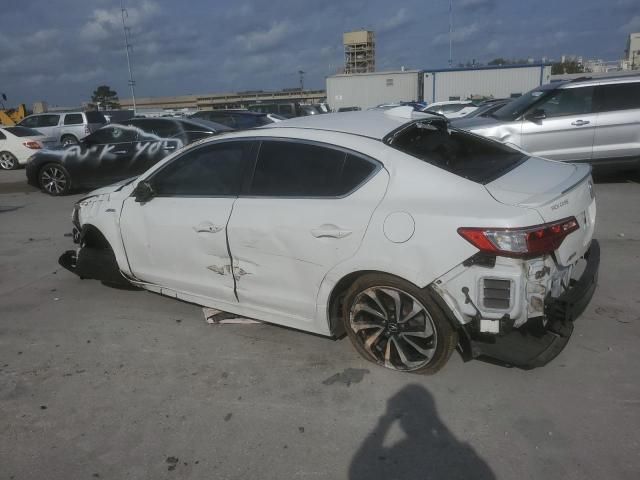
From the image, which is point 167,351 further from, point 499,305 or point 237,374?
point 499,305

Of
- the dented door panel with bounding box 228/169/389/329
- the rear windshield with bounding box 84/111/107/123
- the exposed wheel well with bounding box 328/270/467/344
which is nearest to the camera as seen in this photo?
the exposed wheel well with bounding box 328/270/467/344

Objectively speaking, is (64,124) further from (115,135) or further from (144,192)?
(144,192)

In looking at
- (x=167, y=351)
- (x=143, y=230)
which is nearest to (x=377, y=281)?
(x=167, y=351)

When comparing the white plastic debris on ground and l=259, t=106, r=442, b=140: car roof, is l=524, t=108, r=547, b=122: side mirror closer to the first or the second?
l=259, t=106, r=442, b=140: car roof

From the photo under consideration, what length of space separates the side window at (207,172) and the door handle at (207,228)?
0.77 ft

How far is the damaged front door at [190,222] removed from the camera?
3629mm

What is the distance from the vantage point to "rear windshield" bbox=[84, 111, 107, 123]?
61.8ft

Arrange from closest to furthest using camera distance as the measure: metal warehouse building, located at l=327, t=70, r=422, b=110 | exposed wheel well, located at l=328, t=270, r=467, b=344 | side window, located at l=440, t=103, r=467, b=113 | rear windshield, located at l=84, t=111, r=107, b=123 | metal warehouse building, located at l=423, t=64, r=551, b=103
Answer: exposed wheel well, located at l=328, t=270, r=467, b=344 < rear windshield, located at l=84, t=111, r=107, b=123 < side window, located at l=440, t=103, r=467, b=113 < metal warehouse building, located at l=423, t=64, r=551, b=103 < metal warehouse building, located at l=327, t=70, r=422, b=110

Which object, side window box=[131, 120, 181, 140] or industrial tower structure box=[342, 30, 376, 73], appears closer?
side window box=[131, 120, 181, 140]

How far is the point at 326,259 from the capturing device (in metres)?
3.13

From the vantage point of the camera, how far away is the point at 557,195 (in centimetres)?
285

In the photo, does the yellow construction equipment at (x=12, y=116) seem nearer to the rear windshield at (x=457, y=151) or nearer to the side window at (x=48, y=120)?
the side window at (x=48, y=120)

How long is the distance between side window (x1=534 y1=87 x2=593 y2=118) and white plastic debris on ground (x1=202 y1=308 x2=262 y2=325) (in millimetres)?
6441

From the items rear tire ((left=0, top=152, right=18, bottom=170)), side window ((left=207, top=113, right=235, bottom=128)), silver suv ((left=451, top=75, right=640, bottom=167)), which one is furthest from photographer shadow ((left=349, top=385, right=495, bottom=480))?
rear tire ((left=0, top=152, right=18, bottom=170))
